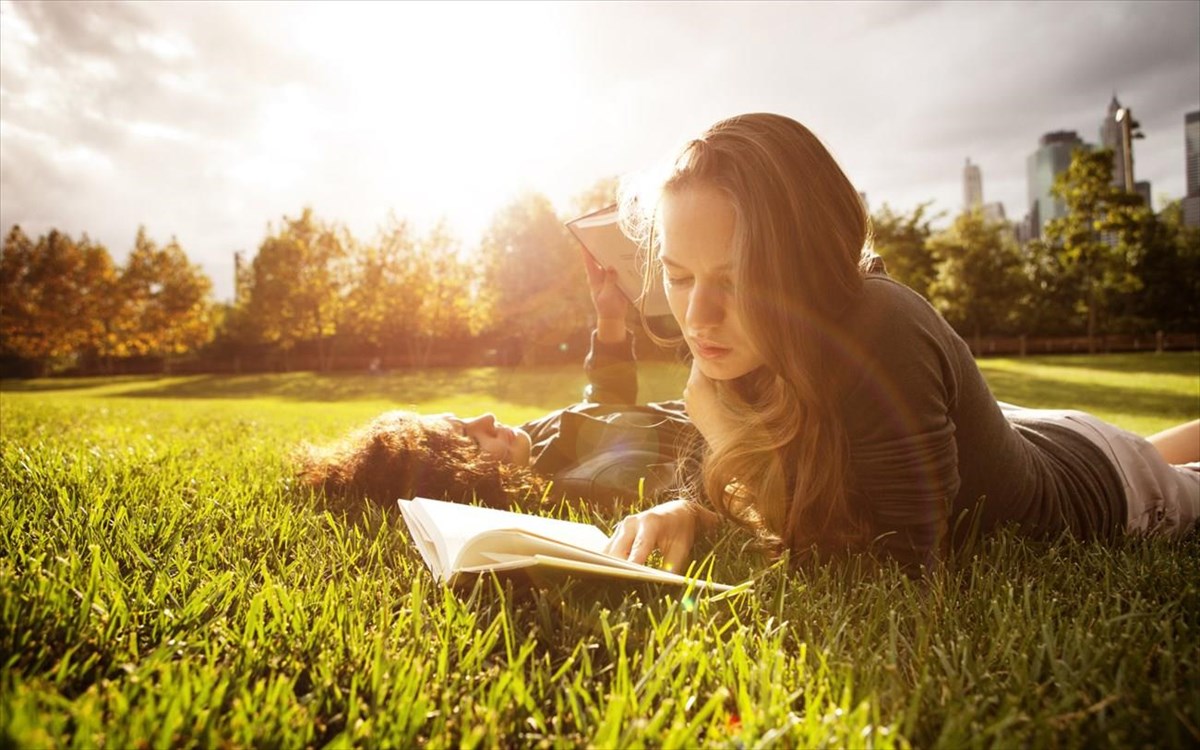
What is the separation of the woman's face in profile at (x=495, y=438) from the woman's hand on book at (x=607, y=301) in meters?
1.02

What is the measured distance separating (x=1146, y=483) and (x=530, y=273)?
1157 inches

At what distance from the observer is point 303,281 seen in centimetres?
3142

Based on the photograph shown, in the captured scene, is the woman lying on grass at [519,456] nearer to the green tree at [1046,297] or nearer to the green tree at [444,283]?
the green tree at [444,283]

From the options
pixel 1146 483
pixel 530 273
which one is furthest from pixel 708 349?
pixel 530 273

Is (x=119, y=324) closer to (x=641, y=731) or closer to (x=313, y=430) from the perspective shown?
(x=313, y=430)

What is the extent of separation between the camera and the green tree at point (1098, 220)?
24125 mm

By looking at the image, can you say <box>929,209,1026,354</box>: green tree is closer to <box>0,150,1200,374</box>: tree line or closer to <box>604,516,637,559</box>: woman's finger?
<box>0,150,1200,374</box>: tree line

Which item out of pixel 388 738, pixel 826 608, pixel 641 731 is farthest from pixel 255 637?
pixel 826 608

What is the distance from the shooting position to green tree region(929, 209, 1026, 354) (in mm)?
36875

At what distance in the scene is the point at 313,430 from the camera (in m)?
6.76

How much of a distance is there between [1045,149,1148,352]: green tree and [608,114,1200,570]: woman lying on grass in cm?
2781

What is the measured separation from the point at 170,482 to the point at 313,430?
3.90 m

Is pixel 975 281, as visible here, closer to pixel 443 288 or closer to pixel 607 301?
pixel 443 288

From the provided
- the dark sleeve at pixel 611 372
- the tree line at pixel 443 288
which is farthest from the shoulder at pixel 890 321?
the tree line at pixel 443 288
